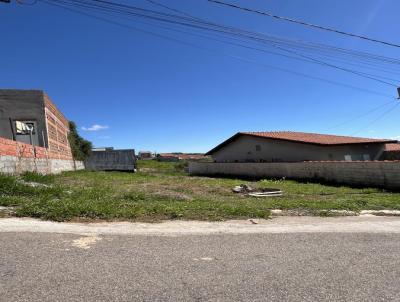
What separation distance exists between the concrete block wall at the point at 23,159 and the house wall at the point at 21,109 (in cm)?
223

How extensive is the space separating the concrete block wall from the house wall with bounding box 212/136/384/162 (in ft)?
59.3

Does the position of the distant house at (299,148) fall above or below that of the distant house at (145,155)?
below

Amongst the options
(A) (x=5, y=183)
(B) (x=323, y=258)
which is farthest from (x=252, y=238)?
(A) (x=5, y=183)

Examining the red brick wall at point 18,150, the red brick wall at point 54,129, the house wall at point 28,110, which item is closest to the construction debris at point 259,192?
the red brick wall at point 18,150

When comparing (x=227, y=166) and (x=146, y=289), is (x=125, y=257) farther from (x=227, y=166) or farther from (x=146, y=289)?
(x=227, y=166)

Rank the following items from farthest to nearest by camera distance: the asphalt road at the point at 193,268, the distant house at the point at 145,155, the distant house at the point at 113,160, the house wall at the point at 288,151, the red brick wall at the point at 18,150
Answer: the distant house at the point at 145,155
the distant house at the point at 113,160
the house wall at the point at 288,151
the red brick wall at the point at 18,150
the asphalt road at the point at 193,268

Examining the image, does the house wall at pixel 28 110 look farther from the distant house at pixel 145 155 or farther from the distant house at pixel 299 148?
the distant house at pixel 145 155

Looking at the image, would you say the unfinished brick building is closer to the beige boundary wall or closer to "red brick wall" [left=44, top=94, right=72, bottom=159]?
"red brick wall" [left=44, top=94, right=72, bottom=159]

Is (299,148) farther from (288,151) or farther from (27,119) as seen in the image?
(27,119)

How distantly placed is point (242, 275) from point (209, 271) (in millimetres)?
426

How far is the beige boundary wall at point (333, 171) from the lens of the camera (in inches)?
674

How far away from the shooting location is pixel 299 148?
29.0m

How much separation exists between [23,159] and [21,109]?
895cm

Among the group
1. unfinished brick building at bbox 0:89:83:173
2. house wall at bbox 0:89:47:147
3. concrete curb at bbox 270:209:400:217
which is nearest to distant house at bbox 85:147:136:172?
unfinished brick building at bbox 0:89:83:173
